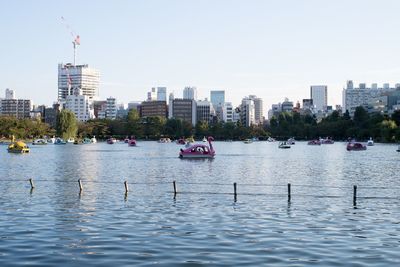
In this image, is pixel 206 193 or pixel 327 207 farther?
pixel 206 193

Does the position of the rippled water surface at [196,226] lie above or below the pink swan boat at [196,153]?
below

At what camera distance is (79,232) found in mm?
31516

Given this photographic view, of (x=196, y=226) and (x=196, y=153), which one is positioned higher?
(x=196, y=153)

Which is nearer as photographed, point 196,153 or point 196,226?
point 196,226

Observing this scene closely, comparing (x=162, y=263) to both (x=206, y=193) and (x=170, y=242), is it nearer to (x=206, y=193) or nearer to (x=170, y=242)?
(x=170, y=242)

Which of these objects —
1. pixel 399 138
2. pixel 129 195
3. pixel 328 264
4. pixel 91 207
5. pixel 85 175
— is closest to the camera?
pixel 328 264

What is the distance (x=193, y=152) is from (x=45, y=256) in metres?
94.6

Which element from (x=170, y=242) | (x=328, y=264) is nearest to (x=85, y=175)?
(x=170, y=242)

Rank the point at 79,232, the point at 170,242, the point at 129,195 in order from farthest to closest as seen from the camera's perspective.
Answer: the point at 129,195 → the point at 79,232 → the point at 170,242

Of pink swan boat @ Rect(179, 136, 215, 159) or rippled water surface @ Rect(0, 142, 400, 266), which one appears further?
pink swan boat @ Rect(179, 136, 215, 159)

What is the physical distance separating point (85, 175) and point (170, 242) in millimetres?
49760

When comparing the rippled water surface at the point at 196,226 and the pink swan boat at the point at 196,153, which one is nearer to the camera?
the rippled water surface at the point at 196,226

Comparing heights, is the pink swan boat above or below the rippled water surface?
above

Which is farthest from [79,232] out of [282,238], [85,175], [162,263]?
[85,175]
